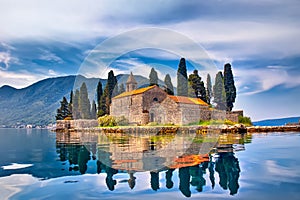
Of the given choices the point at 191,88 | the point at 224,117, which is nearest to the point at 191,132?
the point at 224,117

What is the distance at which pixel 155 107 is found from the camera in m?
→ 44.8

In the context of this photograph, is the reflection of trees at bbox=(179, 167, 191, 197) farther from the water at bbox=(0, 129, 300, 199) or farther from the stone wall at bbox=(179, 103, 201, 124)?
the stone wall at bbox=(179, 103, 201, 124)

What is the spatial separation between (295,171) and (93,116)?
50644 millimetres

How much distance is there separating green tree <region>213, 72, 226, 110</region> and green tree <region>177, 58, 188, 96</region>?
505 centimetres

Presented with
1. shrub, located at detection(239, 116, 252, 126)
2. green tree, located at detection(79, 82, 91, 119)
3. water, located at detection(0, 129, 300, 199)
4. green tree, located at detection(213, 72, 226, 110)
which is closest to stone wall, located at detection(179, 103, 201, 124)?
green tree, located at detection(213, 72, 226, 110)

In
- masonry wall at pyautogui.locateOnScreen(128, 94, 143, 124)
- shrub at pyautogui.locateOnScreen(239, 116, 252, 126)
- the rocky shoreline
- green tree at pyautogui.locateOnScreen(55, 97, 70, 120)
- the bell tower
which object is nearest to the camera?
the rocky shoreline

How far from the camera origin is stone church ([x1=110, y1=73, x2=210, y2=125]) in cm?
4084

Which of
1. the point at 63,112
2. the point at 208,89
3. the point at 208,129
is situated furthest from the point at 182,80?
the point at 63,112

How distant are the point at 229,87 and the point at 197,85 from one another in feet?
17.0

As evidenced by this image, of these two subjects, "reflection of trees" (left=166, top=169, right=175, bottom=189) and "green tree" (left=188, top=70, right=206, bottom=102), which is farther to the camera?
"green tree" (left=188, top=70, right=206, bottom=102)

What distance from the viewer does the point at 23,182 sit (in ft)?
29.4

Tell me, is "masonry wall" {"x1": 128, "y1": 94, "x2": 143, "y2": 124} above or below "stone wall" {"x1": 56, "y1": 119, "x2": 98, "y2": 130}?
above

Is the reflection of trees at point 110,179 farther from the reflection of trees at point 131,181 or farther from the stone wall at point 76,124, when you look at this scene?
the stone wall at point 76,124

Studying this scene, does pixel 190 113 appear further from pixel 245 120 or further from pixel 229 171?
pixel 229 171
